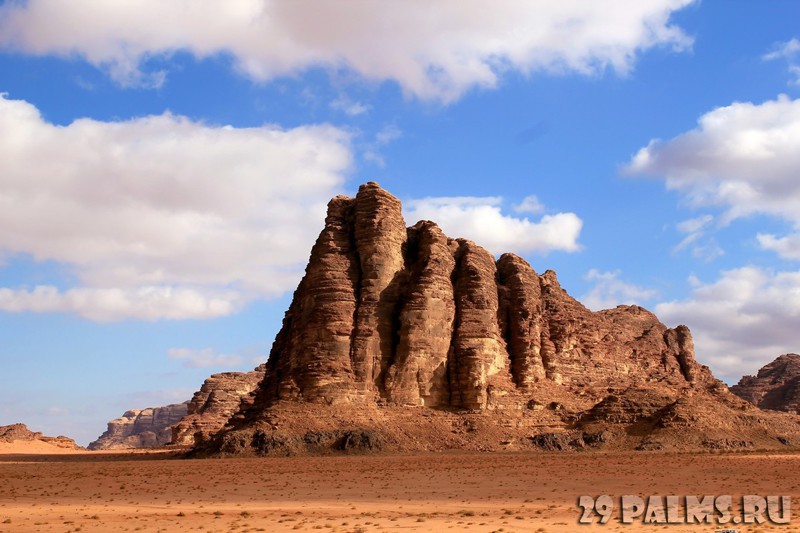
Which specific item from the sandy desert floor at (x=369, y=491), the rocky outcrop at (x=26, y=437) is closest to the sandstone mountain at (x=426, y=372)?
the sandy desert floor at (x=369, y=491)

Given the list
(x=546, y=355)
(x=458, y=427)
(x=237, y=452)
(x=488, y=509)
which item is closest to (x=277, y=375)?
(x=237, y=452)

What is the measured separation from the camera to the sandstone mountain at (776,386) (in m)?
109

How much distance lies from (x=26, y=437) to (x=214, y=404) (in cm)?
2705

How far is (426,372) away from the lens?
66562 mm

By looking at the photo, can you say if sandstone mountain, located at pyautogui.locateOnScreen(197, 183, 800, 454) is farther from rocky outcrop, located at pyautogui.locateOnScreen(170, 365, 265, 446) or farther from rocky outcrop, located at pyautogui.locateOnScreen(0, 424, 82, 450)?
rocky outcrop, located at pyautogui.locateOnScreen(0, 424, 82, 450)

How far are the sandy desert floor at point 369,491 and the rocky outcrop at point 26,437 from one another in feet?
195

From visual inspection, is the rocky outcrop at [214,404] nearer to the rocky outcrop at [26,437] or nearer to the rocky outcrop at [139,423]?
the rocky outcrop at [26,437]

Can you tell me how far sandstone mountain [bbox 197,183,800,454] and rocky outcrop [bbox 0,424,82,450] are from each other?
47.0 metres

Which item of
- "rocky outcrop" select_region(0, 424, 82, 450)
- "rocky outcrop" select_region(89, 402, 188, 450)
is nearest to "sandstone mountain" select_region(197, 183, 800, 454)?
"rocky outcrop" select_region(0, 424, 82, 450)

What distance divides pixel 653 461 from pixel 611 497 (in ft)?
78.6

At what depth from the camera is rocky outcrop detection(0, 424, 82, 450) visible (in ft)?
345

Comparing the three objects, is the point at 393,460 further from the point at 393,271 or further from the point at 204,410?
the point at 204,410

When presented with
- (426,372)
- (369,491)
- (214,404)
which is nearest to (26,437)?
(214,404)

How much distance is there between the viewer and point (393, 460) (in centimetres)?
5234
